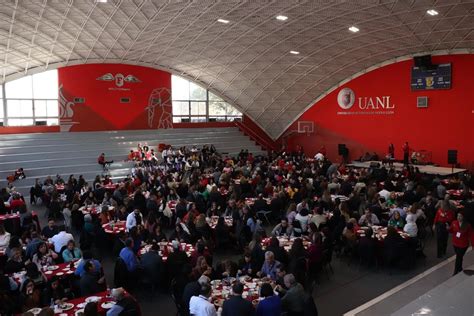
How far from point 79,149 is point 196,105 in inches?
406

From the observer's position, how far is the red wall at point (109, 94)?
26.0 metres

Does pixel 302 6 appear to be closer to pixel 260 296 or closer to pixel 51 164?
pixel 260 296

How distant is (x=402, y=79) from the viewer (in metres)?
24.3

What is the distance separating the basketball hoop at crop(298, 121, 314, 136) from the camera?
3003 centimetres

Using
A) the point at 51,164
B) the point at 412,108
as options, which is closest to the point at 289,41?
the point at 412,108

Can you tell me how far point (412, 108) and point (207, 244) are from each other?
19.3 metres

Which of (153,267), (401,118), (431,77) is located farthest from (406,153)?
(153,267)

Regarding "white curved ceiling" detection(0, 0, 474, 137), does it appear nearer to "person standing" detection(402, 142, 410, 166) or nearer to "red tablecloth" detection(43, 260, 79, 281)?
"person standing" detection(402, 142, 410, 166)

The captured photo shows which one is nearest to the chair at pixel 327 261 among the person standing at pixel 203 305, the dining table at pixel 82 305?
the person standing at pixel 203 305

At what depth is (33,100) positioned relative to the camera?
2545 cm

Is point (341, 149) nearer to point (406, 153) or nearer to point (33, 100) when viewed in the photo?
point (406, 153)

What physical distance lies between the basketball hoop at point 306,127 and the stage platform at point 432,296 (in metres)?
20.1

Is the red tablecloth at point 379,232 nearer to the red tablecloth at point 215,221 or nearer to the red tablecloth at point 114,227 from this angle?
the red tablecloth at point 215,221

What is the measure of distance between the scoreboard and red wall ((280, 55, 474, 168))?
0.28 meters
